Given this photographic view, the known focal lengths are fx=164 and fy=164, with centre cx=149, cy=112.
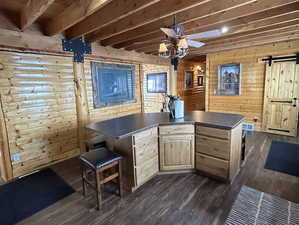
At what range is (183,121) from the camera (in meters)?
2.56

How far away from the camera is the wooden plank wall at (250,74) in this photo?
4477 mm

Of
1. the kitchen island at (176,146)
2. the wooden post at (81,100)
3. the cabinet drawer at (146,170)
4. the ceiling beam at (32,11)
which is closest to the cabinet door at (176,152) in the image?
the kitchen island at (176,146)

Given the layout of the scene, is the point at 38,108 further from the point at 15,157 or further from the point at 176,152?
the point at 176,152

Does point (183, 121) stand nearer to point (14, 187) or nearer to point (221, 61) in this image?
point (14, 187)

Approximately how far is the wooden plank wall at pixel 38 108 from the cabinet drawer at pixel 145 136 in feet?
6.36

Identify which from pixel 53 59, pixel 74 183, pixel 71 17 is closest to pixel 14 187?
pixel 74 183

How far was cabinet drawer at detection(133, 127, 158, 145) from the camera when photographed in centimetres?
222

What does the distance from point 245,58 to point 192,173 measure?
406cm

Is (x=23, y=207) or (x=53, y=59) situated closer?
(x=23, y=207)

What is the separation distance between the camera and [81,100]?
356cm

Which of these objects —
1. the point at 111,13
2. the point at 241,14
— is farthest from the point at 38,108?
the point at 241,14

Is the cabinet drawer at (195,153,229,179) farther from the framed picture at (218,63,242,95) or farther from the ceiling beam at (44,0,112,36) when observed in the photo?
the framed picture at (218,63,242,95)

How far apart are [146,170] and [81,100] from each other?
2133mm

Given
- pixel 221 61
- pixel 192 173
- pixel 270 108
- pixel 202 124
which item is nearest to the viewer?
pixel 202 124
